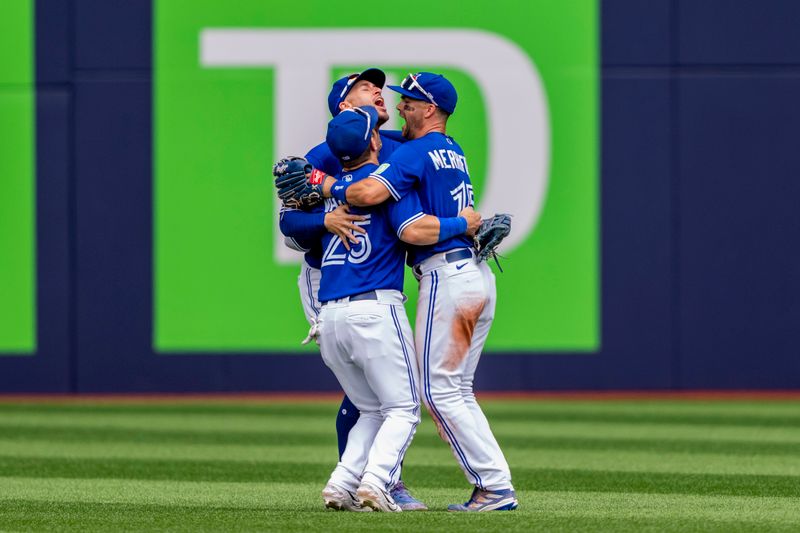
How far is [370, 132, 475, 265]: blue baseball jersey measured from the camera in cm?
644

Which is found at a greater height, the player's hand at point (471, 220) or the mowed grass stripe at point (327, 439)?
the player's hand at point (471, 220)

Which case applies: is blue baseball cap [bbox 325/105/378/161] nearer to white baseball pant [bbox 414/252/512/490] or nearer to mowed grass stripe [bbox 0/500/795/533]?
white baseball pant [bbox 414/252/512/490]

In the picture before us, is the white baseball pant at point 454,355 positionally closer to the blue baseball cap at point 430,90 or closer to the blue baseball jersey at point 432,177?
the blue baseball jersey at point 432,177

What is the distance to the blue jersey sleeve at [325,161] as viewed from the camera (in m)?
7.09

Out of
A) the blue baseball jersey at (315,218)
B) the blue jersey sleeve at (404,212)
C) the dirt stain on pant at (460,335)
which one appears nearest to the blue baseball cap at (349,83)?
the blue baseball jersey at (315,218)

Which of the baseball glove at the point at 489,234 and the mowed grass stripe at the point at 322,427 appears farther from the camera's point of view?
the mowed grass stripe at the point at 322,427

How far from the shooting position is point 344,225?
6.50m

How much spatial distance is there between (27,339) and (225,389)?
2.14 metres

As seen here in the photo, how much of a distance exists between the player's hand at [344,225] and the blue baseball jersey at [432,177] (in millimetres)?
230

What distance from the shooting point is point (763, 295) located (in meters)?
15.3

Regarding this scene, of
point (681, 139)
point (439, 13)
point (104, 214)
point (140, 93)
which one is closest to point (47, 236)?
point (104, 214)

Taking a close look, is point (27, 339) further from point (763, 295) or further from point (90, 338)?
point (763, 295)

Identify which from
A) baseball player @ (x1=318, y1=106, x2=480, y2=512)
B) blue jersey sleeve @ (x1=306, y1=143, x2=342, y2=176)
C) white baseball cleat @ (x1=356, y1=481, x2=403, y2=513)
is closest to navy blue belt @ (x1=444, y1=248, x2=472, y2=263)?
baseball player @ (x1=318, y1=106, x2=480, y2=512)

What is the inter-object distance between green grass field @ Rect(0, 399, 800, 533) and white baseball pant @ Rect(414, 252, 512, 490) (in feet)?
0.92
